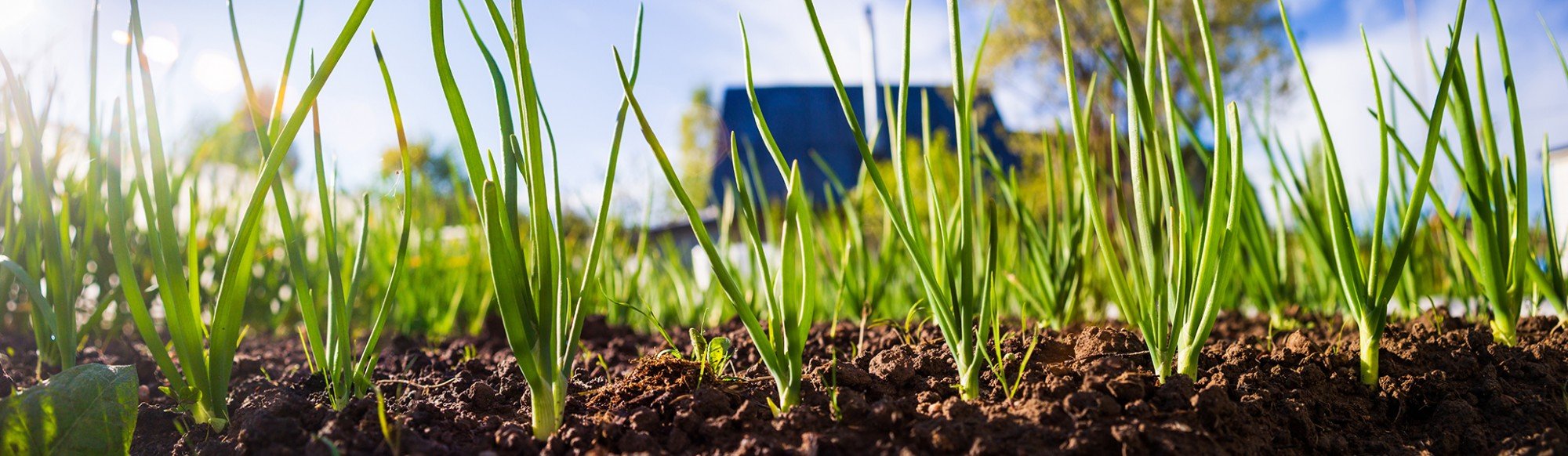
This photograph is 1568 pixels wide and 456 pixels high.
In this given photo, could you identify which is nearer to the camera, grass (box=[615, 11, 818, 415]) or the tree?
grass (box=[615, 11, 818, 415])

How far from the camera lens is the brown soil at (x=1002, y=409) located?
2.27ft

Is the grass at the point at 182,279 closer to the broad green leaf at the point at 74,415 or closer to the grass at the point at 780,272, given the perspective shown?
the broad green leaf at the point at 74,415

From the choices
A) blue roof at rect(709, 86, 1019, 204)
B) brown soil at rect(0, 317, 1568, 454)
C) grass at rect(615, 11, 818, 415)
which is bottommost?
brown soil at rect(0, 317, 1568, 454)

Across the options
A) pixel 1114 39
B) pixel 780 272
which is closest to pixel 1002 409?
pixel 780 272

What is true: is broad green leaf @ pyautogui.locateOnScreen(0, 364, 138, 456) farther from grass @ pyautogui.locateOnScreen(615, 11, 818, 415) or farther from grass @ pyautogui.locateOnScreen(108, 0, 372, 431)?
grass @ pyautogui.locateOnScreen(615, 11, 818, 415)

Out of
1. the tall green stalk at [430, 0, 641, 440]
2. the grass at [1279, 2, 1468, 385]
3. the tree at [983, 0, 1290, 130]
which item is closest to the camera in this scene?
the tall green stalk at [430, 0, 641, 440]

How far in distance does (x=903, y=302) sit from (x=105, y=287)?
65.6 inches

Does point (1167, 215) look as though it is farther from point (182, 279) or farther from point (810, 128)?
point (810, 128)

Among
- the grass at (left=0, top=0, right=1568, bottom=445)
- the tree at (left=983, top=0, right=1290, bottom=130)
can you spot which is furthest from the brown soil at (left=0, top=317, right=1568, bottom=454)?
the tree at (left=983, top=0, right=1290, bottom=130)

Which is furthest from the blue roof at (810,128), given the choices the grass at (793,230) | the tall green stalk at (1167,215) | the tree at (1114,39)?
the tall green stalk at (1167,215)

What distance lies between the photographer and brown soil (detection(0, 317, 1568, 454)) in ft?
2.27

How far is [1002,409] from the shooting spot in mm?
732

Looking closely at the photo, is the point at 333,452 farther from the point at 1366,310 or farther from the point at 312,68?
the point at 1366,310

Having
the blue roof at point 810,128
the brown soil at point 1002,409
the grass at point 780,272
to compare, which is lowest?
the brown soil at point 1002,409
